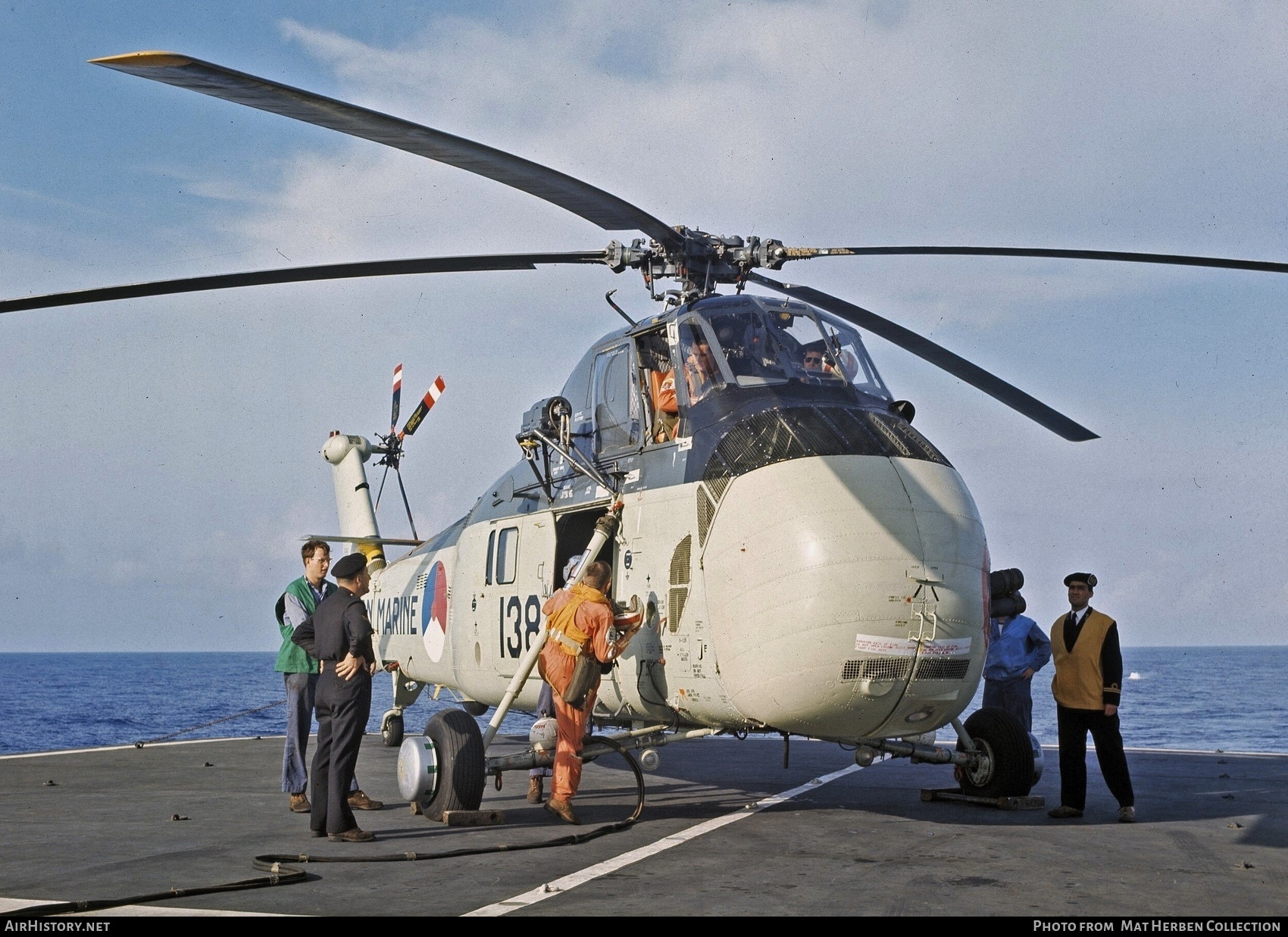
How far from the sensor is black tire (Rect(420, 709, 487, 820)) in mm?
8773

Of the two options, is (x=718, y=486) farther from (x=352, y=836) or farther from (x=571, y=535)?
(x=352, y=836)

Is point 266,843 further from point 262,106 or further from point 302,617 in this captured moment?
point 262,106

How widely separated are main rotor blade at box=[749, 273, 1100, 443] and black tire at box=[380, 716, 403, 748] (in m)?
8.36

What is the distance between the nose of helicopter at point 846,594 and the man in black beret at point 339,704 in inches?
96.5

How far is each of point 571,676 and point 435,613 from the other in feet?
14.0

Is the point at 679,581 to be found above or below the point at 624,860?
above

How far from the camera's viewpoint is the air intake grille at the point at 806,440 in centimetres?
791

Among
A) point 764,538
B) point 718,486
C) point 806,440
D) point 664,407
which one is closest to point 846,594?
point 764,538

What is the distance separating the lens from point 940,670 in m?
7.50

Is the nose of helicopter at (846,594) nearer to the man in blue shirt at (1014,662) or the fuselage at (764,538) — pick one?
the fuselage at (764,538)

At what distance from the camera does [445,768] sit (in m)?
8.84

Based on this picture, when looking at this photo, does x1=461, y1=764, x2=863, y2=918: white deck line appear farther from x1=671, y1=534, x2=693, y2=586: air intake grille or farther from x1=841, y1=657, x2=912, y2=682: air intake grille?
x1=671, y1=534, x2=693, y2=586: air intake grille

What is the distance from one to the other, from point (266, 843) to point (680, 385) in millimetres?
4447
